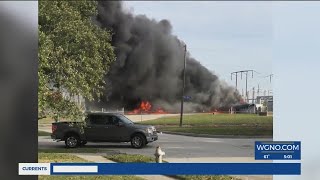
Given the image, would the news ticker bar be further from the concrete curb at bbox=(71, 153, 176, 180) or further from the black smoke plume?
the black smoke plume

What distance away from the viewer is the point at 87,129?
5086 millimetres

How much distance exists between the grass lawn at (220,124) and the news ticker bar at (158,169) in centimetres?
36

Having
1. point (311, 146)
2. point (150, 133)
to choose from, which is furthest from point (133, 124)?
point (311, 146)

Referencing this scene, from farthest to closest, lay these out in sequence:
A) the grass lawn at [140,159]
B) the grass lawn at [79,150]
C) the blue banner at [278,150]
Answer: the grass lawn at [79,150] → the grass lawn at [140,159] → the blue banner at [278,150]

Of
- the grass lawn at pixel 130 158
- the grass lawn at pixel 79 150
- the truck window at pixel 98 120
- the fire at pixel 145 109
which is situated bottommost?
the grass lawn at pixel 130 158

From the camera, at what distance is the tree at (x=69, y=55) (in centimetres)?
504

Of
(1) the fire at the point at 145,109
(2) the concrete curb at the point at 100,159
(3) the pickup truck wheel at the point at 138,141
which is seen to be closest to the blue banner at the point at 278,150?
(2) the concrete curb at the point at 100,159

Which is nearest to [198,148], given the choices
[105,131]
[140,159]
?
[140,159]

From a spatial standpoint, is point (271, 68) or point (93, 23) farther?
point (93, 23)

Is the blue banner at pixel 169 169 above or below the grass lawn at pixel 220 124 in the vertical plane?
below

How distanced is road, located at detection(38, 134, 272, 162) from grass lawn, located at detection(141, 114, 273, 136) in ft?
0.28

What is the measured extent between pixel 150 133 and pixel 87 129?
2.25ft

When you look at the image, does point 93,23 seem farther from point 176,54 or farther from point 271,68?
point 271,68

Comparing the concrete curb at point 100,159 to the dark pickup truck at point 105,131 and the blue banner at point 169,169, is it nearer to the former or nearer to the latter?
the blue banner at point 169,169
